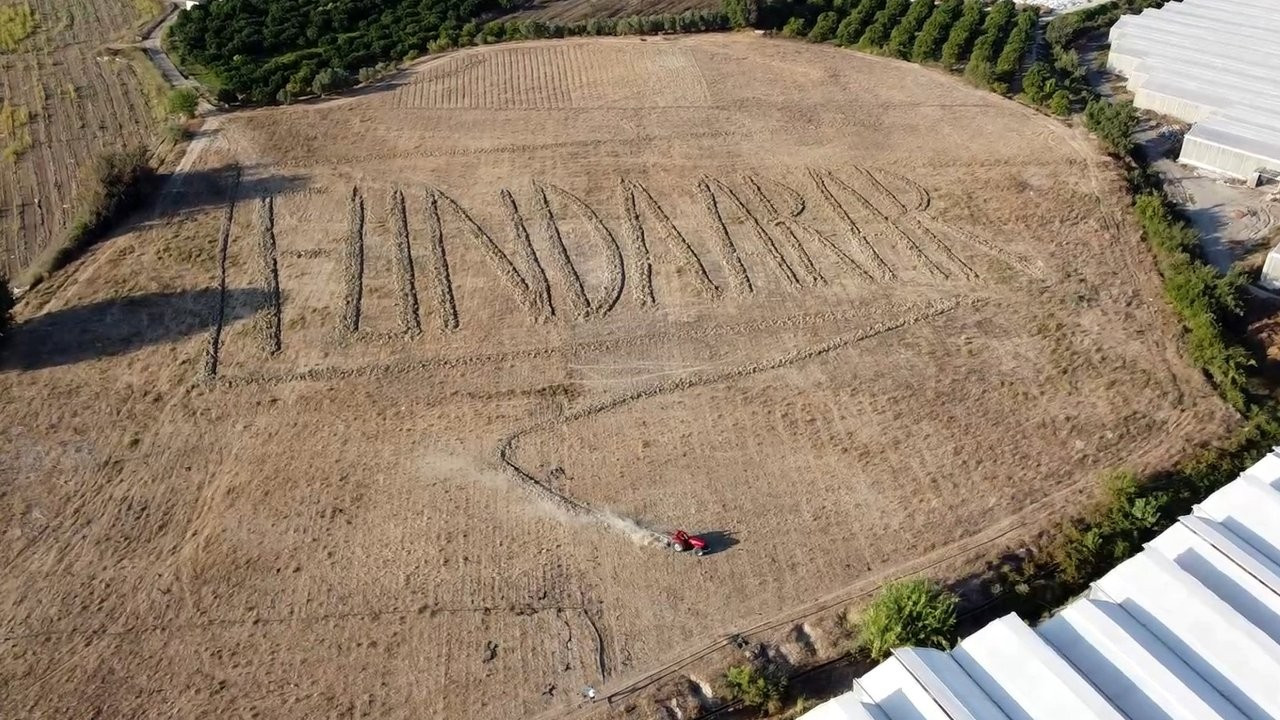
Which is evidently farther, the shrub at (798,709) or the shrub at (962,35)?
the shrub at (962,35)

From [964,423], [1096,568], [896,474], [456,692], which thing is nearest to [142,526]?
[456,692]

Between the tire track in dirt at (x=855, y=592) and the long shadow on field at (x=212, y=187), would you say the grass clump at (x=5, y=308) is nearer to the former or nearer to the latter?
the long shadow on field at (x=212, y=187)

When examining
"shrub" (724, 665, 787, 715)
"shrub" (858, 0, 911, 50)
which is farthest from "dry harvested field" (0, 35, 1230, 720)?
"shrub" (858, 0, 911, 50)

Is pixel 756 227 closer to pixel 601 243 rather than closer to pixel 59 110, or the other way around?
pixel 601 243

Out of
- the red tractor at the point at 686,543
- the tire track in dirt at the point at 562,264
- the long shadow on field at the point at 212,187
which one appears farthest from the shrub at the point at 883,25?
the red tractor at the point at 686,543

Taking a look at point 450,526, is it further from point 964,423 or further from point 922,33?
point 922,33
